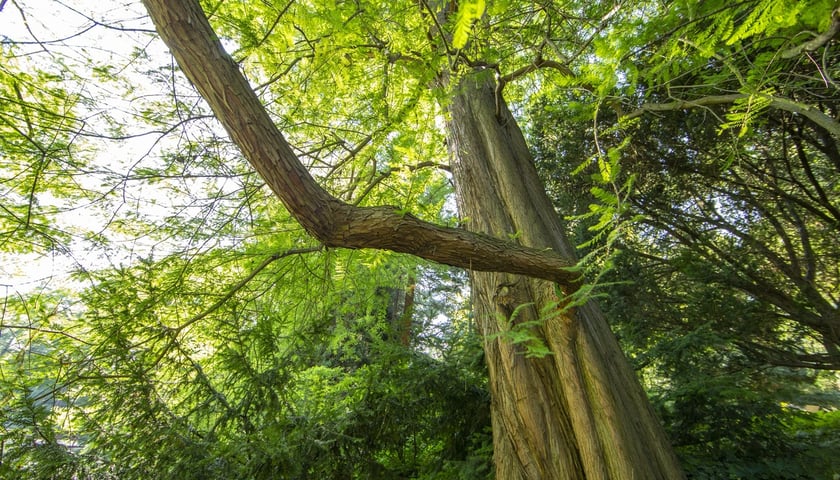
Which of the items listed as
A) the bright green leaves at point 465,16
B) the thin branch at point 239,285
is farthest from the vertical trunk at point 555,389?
the thin branch at point 239,285

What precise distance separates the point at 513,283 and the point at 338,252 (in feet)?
5.51

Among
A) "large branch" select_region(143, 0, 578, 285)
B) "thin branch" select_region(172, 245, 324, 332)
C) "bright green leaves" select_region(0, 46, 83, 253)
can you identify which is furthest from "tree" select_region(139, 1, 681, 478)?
"thin branch" select_region(172, 245, 324, 332)

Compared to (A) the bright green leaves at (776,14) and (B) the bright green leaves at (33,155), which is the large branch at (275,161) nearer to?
(B) the bright green leaves at (33,155)

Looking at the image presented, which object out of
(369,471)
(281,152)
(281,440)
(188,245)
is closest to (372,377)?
(369,471)

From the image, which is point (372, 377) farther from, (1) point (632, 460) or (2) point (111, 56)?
(2) point (111, 56)

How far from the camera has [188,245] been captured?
9.73 feet

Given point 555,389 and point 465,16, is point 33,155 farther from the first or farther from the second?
point 555,389

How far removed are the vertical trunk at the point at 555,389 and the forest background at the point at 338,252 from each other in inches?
0.9

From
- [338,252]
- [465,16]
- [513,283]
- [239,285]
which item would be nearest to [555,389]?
[513,283]

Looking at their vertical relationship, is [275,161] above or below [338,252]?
below

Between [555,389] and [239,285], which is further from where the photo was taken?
[239,285]

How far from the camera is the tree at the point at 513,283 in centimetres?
150

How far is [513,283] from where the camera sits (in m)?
2.88

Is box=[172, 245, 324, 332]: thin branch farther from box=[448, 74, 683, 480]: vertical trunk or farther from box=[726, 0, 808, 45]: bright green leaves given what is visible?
box=[726, 0, 808, 45]: bright green leaves
